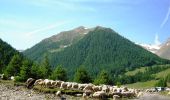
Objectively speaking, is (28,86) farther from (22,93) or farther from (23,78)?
(23,78)

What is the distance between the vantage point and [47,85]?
6638 cm

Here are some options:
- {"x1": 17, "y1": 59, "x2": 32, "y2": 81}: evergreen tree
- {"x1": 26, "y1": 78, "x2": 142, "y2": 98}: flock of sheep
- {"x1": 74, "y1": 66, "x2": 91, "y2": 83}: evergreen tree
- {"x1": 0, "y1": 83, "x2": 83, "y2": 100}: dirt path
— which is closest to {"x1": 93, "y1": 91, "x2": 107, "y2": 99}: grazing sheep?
{"x1": 26, "y1": 78, "x2": 142, "y2": 98}: flock of sheep

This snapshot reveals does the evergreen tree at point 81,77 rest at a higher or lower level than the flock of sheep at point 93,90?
higher

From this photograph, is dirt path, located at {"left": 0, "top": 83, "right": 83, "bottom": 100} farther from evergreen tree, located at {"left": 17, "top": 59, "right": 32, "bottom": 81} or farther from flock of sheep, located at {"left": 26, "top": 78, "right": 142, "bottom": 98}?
evergreen tree, located at {"left": 17, "top": 59, "right": 32, "bottom": 81}

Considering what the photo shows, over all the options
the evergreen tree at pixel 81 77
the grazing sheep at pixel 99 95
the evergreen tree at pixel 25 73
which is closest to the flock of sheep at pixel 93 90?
the grazing sheep at pixel 99 95

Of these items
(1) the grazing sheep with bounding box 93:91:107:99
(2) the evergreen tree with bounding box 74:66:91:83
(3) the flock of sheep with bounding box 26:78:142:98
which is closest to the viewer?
(1) the grazing sheep with bounding box 93:91:107:99

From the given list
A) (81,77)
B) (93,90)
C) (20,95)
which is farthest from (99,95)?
(81,77)

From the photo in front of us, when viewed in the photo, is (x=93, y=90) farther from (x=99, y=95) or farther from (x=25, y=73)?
(x=25, y=73)

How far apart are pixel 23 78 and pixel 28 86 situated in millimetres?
21678

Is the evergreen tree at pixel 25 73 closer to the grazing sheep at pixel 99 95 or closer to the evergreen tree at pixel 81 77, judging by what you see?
the evergreen tree at pixel 81 77

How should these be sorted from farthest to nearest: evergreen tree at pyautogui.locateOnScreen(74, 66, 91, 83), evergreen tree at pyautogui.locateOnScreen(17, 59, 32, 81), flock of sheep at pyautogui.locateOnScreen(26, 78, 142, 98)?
evergreen tree at pyautogui.locateOnScreen(74, 66, 91, 83) → evergreen tree at pyautogui.locateOnScreen(17, 59, 32, 81) → flock of sheep at pyautogui.locateOnScreen(26, 78, 142, 98)

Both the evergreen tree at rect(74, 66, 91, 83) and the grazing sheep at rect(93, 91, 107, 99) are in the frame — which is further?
the evergreen tree at rect(74, 66, 91, 83)

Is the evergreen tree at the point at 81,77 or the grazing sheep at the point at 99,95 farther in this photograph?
the evergreen tree at the point at 81,77

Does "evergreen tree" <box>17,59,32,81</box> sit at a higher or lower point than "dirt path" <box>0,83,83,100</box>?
higher
